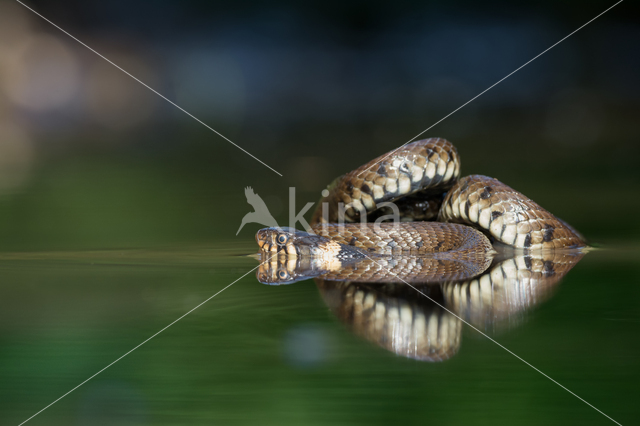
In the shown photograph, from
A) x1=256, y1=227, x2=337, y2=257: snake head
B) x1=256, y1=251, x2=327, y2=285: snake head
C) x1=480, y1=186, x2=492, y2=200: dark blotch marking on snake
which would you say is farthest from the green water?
x1=480, y1=186, x2=492, y2=200: dark blotch marking on snake

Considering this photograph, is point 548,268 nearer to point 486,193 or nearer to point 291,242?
point 486,193

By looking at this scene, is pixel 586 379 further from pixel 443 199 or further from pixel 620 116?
pixel 620 116

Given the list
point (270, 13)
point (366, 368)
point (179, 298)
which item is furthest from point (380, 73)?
point (366, 368)

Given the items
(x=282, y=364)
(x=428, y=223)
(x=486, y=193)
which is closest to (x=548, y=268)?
(x=486, y=193)

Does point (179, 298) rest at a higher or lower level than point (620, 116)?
lower

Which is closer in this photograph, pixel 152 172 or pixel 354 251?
pixel 354 251
